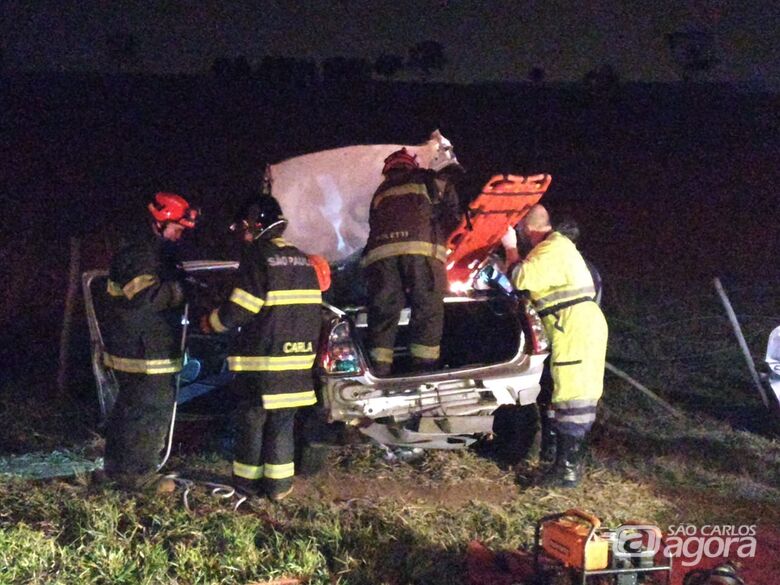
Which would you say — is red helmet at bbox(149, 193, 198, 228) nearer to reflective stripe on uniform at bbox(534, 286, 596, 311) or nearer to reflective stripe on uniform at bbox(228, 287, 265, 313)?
reflective stripe on uniform at bbox(228, 287, 265, 313)

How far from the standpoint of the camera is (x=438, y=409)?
5.62m

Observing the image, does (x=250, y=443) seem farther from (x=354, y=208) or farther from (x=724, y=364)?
(x=724, y=364)

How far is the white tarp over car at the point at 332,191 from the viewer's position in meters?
Answer: 6.40

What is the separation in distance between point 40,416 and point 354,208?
124 inches

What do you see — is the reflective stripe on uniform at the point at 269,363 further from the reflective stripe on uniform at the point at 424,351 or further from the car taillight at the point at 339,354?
the reflective stripe on uniform at the point at 424,351

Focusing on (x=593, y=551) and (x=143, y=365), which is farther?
(x=143, y=365)

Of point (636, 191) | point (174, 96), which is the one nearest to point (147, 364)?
point (636, 191)

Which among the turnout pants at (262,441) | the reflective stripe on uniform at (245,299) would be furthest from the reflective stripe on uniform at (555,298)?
the reflective stripe on uniform at (245,299)

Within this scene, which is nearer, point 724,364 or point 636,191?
point 724,364

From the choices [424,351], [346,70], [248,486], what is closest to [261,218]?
[424,351]

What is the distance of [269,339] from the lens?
18.0 ft

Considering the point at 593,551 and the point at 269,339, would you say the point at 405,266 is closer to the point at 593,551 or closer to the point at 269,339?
the point at 269,339

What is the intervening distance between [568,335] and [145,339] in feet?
8.04

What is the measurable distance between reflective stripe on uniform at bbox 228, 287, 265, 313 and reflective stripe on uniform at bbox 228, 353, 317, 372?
0.29 m
